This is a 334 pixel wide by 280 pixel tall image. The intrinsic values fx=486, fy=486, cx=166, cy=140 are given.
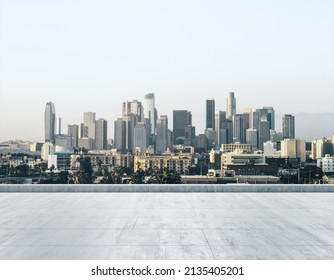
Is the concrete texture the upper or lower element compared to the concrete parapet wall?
lower

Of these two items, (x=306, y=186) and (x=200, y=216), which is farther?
(x=306, y=186)

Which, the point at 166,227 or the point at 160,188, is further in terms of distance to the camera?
the point at 160,188

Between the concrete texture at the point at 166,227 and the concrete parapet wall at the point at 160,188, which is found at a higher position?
the concrete parapet wall at the point at 160,188

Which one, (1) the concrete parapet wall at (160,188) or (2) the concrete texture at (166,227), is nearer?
(2) the concrete texture at (166,227)

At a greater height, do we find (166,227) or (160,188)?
(160,188)

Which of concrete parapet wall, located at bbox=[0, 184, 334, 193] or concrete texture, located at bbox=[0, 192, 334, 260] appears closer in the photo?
concrete texture, located at bbox=[0, 192, 334, 260]
